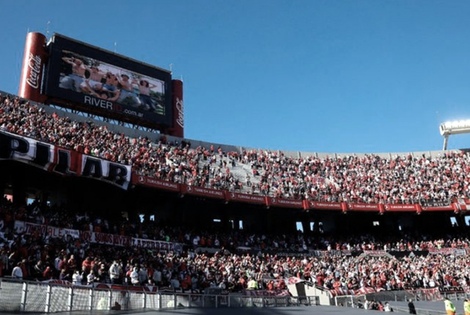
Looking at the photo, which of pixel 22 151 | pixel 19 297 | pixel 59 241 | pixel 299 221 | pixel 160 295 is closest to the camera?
pixel 19 297

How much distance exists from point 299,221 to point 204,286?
24.2 meters

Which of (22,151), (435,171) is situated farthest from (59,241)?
(435,171)

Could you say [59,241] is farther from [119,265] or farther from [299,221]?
[299,221]

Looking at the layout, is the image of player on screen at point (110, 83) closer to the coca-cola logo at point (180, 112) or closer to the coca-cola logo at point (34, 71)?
the coca-cola logo at point (34, 71)

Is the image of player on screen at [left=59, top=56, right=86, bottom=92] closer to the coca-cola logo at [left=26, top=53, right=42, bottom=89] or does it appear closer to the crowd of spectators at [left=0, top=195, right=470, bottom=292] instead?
the coca-cola logo at [left=26, top=53, right=42, bottom=89]

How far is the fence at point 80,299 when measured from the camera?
11977 millimetres

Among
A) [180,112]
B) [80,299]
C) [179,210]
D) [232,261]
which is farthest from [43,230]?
[180,112]

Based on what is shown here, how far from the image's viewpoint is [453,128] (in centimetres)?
5797

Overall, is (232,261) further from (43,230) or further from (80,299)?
(80,299)

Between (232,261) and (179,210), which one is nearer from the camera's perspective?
(232,261)

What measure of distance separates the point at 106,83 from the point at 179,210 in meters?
14.9

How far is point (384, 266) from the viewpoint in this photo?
3497 cm

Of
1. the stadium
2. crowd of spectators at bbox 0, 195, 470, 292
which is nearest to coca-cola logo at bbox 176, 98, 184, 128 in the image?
the stadium

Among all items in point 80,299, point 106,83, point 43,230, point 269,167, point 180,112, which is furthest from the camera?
point 180,112
